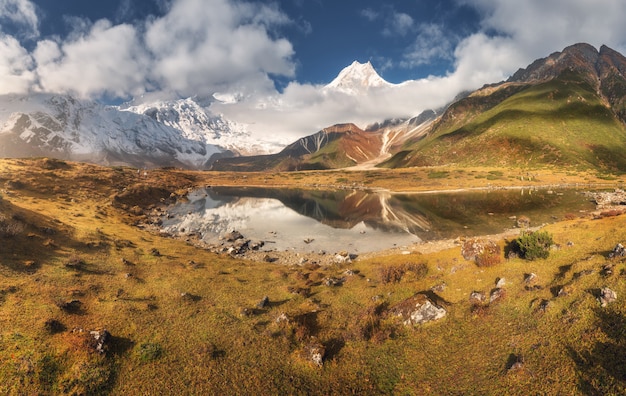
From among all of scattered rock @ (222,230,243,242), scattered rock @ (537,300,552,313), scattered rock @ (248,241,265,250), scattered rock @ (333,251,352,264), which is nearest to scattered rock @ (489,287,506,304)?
scattered rock @ (537,300,552,313)

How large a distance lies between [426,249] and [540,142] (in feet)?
680

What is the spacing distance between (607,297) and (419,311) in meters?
9.25

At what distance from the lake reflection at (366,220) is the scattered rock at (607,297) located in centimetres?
3333

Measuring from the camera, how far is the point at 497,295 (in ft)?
63.5

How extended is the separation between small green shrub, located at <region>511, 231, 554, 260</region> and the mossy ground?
727mm

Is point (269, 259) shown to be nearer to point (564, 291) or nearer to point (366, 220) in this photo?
point (564, 291)

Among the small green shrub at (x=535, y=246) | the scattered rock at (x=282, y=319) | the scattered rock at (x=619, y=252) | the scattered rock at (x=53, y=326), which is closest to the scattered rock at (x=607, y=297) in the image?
the scattered rock at (x=619, y=252)

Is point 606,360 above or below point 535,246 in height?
below

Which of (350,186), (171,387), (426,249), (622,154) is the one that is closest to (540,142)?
(622,154)

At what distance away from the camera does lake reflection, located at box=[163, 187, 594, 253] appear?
53.7 metres

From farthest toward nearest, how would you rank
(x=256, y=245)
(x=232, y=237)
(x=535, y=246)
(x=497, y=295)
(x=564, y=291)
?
1. (x=232, y=237)
2. (x=256, y=245)
3. (x=535, y=246)
4. (x=497, y=295)
5. (x=564, y=291)

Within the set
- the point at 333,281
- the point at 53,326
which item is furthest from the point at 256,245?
the point at 53,326

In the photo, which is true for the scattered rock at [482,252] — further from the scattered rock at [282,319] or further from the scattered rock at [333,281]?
the scattered rock at [282,319]

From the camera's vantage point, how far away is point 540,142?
19188cm
